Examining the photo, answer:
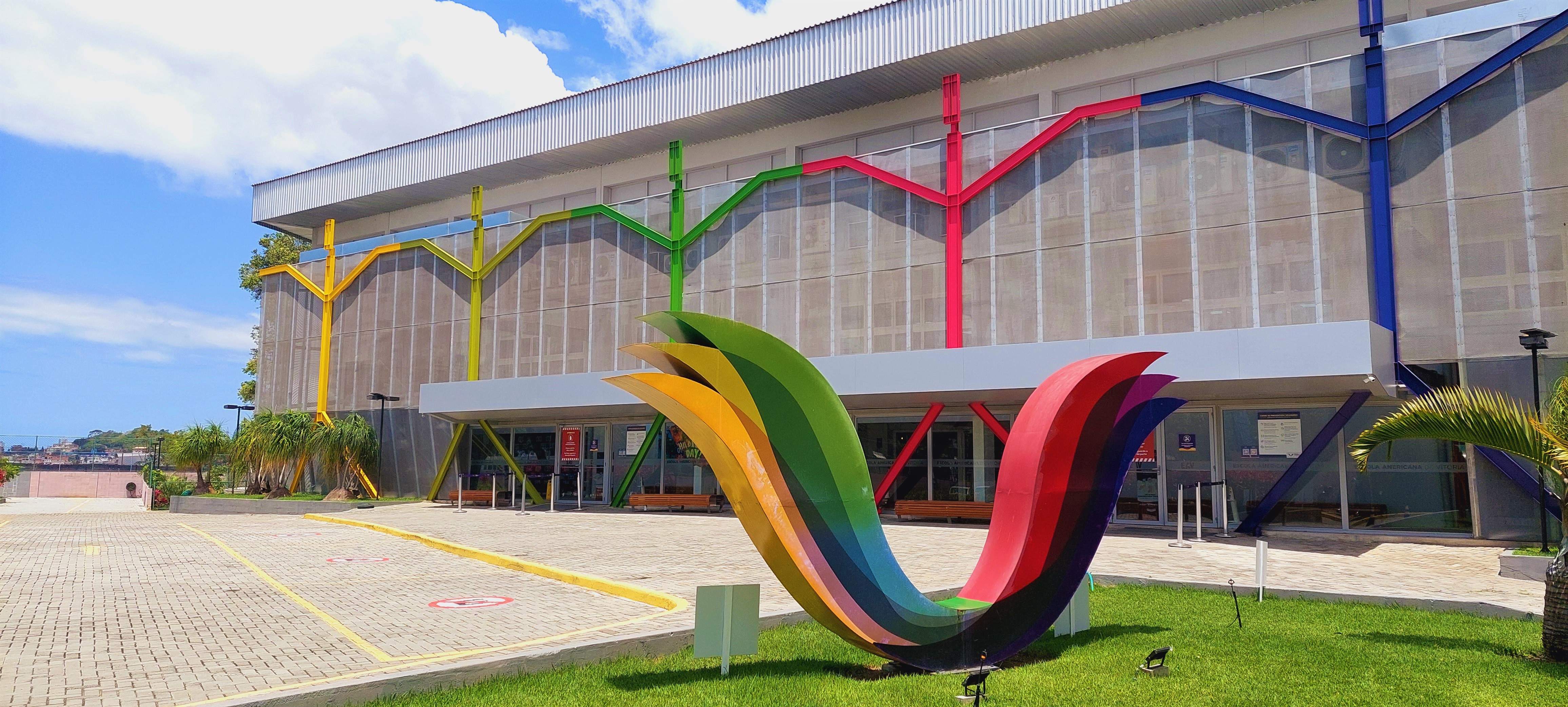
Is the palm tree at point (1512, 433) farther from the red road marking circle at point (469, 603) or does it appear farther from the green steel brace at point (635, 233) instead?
the green steel brace at point (635, 233)

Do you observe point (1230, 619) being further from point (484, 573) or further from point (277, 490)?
point (277, 490)

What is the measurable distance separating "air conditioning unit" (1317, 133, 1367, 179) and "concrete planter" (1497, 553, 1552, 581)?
858 centimetres

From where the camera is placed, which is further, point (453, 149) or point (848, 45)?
point (453, 149)

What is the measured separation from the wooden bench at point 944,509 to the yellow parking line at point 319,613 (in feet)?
44.3

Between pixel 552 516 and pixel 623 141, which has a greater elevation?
pixel 623 141

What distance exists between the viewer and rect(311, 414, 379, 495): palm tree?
3462cm

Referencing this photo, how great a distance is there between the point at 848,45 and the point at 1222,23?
9657mm

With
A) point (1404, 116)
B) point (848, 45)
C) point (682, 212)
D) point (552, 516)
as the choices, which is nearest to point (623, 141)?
point (682, 212)

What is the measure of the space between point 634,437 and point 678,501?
302 cm

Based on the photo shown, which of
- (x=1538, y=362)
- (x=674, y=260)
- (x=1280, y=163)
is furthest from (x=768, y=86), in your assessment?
(x=1538, y=362)

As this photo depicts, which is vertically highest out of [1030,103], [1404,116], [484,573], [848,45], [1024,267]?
[848,45]

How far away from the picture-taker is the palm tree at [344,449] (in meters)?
34.6

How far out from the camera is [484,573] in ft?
47.5

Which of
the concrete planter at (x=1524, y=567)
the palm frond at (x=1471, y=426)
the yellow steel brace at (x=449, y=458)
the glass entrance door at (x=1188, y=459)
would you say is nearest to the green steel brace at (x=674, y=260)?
the yellow steel brace at (x=449, y=458)
